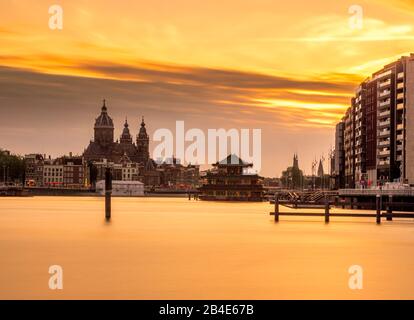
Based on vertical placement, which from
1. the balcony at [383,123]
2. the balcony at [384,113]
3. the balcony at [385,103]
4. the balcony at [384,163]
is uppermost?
the balcony at [385,103]

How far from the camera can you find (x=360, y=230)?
79.9m

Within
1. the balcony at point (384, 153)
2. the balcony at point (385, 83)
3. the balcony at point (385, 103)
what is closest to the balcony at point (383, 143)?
the balcony at point (384, 153)

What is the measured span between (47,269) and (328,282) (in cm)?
1575

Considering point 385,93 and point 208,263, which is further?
point 385,93

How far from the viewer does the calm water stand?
→ 3616 cm

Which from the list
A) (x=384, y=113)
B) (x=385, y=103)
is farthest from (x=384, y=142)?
(x=385, y=103)

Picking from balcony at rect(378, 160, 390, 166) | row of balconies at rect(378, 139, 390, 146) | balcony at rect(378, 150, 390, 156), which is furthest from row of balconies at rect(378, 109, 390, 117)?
balcony at rect(378, 160, 390, 166)

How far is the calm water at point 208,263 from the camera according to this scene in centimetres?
3616

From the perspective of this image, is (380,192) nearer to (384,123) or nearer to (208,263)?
(384,123)

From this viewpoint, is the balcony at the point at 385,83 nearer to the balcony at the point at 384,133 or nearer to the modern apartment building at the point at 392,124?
the modern apartment building at the point at 392,124

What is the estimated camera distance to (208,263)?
160 feet

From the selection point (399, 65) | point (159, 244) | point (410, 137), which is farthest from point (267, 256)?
point (399, 65)

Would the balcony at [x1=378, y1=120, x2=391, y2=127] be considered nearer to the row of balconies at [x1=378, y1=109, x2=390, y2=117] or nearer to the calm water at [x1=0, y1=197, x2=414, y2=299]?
the row of balconies at [x1=378, y1=109, x2=390, y2=117]
